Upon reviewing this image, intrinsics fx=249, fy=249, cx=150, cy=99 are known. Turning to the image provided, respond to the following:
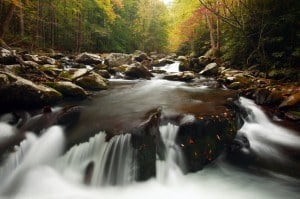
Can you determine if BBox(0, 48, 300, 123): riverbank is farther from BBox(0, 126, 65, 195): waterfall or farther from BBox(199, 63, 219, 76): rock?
BBox(199, 63, 219, 76): rock

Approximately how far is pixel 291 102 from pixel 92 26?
26182 millimetres

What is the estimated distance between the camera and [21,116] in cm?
568

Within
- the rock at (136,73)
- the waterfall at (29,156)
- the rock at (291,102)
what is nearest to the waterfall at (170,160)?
the waterfall at (29,156)

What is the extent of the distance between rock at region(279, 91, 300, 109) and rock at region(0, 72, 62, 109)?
6.52 metres

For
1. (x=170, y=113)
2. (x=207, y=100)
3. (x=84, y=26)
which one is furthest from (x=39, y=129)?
→ (x=84, y=26)

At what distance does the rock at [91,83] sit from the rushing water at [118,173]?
3.56 metres

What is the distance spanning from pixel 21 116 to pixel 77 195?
2.62m

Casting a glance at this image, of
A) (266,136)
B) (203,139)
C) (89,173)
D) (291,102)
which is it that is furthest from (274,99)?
(89,173)

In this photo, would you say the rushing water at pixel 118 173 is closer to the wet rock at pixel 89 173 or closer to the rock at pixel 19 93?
the wet rock at pixel 89 173

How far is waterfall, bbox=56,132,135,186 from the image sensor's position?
4383 mm

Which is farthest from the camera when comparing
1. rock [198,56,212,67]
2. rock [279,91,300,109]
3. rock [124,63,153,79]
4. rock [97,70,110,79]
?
rock [198,56,212,67]

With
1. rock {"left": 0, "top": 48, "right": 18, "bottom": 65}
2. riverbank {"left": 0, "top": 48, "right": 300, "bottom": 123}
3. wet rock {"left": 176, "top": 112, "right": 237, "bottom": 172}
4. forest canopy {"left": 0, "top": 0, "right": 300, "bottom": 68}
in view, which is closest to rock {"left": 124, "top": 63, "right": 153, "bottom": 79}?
riverbank {"left": 0, "top": 48, "right": 300, "bottom": 123}

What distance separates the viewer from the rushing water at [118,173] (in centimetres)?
425

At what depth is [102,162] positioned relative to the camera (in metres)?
4.50
